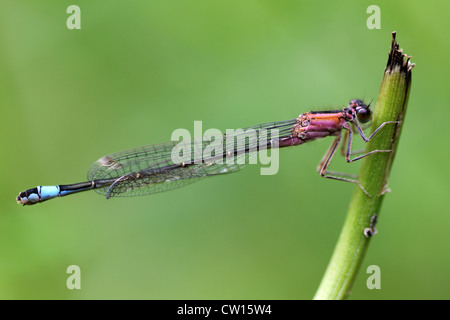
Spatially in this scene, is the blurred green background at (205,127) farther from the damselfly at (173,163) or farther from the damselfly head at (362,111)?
the damselfly head at (362,111)

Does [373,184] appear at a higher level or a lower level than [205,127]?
lower

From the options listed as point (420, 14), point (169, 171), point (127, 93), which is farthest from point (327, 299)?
point (127, 93)

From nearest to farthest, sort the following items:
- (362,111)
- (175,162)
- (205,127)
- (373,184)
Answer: (373,184) < (362,111) < (175,162) < (205,127)

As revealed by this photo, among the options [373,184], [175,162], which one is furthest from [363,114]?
[175,162]

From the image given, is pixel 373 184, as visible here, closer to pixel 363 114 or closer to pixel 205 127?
pixel 363 114

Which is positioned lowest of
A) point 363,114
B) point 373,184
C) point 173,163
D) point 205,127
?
point 373,184

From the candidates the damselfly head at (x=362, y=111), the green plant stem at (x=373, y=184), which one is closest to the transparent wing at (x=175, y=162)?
the damselfly head at (x=362, y=111)
